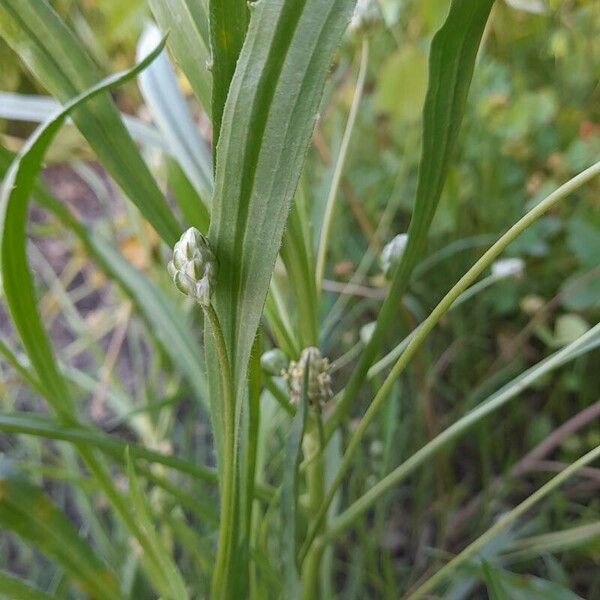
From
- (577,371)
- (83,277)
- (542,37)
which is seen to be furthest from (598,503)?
(83,277)

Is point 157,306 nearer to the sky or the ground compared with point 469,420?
nearer to the sky

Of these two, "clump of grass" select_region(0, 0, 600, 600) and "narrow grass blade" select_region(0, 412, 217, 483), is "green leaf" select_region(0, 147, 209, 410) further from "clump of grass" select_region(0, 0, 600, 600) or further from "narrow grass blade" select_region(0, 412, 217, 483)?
"narrow grass blade" select_region(0, 412, 217, 483)

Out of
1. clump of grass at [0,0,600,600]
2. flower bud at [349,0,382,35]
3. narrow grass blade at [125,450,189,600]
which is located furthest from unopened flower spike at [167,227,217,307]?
flower bud at [349,0,382,35]

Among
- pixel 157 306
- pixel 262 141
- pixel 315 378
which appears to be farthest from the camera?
pixel 157 306

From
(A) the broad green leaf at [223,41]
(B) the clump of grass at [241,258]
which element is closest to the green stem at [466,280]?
(B) the clump of grass at [241,258]

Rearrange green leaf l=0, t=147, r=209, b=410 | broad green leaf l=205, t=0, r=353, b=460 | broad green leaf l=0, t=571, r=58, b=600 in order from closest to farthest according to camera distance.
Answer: broad green leaf l=205, t=0, r=353, b=460
broad green leaf l=0, t=571, r=58, b=600
green leaf l=0, t=147, r=209, b=410

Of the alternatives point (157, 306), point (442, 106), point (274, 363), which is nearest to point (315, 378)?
point (274, 363)

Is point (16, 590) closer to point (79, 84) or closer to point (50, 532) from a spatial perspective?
point (50, 532)
